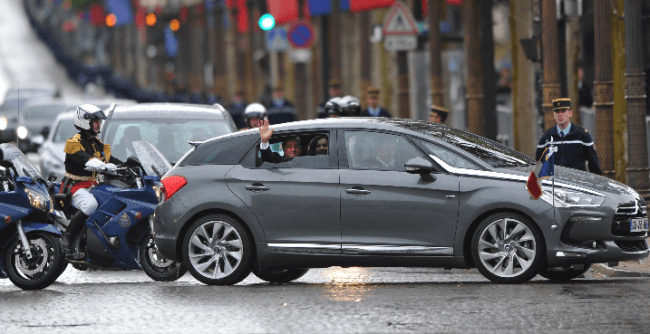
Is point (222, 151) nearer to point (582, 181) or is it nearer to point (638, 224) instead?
point (582, 181)

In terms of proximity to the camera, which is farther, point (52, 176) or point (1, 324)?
point (52, 176)

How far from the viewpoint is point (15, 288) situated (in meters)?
12.5

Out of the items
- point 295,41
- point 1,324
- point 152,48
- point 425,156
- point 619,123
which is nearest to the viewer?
point 1,324

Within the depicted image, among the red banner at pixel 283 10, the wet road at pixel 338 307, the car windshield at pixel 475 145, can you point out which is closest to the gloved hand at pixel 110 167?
the wet road at pixel 338 307

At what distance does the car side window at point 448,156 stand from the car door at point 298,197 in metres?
0.75

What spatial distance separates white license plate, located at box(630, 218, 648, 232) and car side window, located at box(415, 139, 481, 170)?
1.25 metres

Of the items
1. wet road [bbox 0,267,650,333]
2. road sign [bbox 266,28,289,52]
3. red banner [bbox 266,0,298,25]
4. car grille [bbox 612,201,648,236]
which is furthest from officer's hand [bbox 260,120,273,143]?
red banner [bbox 266,0,298,25]

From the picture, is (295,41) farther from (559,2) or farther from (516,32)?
(559,2)

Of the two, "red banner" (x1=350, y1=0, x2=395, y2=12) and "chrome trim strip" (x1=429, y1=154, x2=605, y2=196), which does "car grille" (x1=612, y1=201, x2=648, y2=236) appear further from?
"red banner" (x1=350, y1=0, x2=395, y2=12)

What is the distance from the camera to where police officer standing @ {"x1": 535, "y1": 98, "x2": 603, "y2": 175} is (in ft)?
44.4

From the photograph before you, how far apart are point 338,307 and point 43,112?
2970cm

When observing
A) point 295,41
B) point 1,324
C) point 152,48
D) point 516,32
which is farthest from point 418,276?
point 152,48

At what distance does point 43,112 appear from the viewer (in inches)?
1528

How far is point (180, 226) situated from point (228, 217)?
41cm
